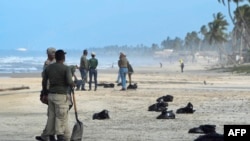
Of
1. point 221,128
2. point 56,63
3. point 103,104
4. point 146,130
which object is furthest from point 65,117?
point 103,104

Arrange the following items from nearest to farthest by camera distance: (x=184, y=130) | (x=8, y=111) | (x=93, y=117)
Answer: (x=184, y=130), (x=93, y=117), (x=8, y=111)

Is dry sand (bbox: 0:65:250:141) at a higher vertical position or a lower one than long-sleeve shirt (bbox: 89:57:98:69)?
lower

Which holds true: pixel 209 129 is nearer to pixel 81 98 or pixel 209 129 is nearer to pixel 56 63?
pixel 56 63

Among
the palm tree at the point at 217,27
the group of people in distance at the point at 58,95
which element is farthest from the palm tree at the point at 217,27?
the group of people in distance at the point at 58,95

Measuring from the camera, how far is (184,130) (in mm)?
13305

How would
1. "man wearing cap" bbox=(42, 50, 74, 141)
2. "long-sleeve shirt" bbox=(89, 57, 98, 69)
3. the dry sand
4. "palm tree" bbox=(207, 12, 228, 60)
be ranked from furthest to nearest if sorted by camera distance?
"palm tree" bbox=(207, 12, 228, 60), "long-sleeve shirt" bbox=(89, 57, 98, 69), the dry sand, "man wearing cap" bbox=(42, 50, 74, 141)

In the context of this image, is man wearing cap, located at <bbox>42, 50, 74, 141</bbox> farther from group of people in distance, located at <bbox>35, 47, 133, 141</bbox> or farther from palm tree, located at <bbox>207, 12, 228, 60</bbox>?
palm tree, located at <bbox>207, 12, 228, 60</bbox>

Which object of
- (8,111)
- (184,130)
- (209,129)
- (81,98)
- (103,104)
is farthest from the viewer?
(81,98)

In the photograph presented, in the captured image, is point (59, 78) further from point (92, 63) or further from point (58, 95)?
point (92, 63)

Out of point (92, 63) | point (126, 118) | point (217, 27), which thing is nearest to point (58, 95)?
→ point (126, 118)

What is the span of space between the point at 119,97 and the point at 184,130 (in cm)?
985

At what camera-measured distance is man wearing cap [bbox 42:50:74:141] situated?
11.0 metres

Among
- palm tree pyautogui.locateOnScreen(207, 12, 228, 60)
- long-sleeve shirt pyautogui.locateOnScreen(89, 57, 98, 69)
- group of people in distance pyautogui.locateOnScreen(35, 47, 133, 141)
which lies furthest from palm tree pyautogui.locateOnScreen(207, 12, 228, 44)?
group of people in distance pyautogui.locateOnScreen(35, 47, 133, 141)

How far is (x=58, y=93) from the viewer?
11008 millimetres
